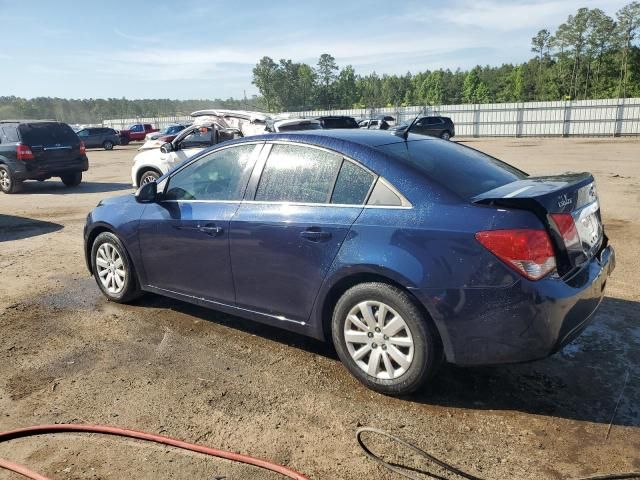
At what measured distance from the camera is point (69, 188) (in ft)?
47.9

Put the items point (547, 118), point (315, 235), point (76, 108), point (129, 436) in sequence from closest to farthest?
point (129, 436) < point (315, 235) < point (547, 118) < point (76, 108)

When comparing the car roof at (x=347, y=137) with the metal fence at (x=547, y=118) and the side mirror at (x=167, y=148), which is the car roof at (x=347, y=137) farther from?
the metal fence at (x=547, y=118)

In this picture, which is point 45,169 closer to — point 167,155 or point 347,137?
point 167,155

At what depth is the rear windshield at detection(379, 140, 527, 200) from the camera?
3.29 meters

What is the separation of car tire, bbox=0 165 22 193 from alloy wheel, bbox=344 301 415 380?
12868 mm

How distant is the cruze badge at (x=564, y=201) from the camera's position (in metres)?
3.03

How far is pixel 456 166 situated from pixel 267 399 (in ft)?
6.54

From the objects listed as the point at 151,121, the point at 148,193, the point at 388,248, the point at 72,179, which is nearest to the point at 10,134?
the point at 72,179

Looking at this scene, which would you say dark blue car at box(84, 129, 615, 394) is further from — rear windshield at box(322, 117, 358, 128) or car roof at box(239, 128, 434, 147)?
rear windshield at box(322, 117, 358, 128)

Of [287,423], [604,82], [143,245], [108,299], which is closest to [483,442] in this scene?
[287,423]

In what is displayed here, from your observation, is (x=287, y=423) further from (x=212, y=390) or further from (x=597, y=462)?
(x=597, y=462)

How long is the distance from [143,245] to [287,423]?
233 cm

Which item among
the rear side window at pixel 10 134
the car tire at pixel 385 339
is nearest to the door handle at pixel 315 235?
the car tire at pixel 385 339

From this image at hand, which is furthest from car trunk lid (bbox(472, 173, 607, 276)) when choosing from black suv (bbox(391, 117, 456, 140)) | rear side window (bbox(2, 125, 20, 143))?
black suv (bbox(391, 117, 456, 140))
